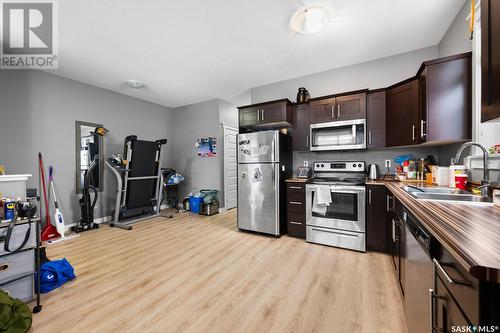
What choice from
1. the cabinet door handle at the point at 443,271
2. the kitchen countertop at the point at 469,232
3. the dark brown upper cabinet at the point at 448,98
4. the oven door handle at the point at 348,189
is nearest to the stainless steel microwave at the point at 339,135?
the oven door handle at the point at 348,189

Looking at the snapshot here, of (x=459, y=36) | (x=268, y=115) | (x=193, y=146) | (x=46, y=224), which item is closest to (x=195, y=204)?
(x=193, y=146)

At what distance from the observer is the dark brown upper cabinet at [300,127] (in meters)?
3.27

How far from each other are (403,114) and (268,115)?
75.3 inches

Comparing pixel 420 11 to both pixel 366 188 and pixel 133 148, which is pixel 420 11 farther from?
pixel 133 148

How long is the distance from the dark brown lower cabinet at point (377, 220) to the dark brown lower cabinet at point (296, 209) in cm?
84

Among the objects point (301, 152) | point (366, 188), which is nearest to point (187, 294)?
point (366, 188)

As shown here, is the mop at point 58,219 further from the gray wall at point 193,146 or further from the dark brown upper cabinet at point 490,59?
the dark brown upper cabinet at point 490,59

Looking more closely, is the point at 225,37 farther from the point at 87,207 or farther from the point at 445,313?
the point at 87,207

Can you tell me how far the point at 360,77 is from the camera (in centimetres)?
319

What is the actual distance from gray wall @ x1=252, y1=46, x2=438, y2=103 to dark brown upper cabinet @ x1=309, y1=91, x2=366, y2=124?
438 mm

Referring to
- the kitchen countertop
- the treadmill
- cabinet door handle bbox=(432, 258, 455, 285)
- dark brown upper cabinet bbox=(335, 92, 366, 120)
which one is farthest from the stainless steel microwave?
the treadmill

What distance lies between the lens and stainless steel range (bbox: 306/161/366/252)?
258 cm

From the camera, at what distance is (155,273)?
2131 mm

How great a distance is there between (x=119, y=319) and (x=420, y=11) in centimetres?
409
